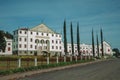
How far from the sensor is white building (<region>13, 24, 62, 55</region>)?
9438cm

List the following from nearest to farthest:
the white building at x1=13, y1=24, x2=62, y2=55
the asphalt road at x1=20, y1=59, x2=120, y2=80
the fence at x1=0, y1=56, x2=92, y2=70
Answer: the asphalt road at x1=20, y1=59, x2=120, y2=80
the fence at x1=0, y1=56, x2=92, y2=70
the white building at x1=13, y1=24, x2=62, y2=55

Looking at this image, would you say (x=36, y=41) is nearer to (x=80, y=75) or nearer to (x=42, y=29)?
(x=42, y=29)

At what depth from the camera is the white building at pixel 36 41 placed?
310 feet

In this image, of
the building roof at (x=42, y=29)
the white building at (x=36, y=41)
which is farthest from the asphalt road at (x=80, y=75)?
the building roof at (x=42, y=29)

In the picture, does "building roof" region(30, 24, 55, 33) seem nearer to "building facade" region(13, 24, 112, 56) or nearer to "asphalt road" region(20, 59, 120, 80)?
"building facade" region(13, 24, 112, 56)

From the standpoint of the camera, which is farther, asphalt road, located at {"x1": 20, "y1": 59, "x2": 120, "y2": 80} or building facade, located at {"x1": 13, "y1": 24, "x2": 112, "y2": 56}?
building facade, located at {"x1": 13, "y1": 24, "x2": 112, "y2": 56}

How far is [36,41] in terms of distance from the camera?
99188mm

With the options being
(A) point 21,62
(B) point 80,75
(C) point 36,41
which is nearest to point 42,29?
(C) point 36,41

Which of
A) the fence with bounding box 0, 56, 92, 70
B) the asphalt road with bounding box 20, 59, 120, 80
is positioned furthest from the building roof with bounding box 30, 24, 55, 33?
the asphalt road with bounding box 20, 59, 120, 80

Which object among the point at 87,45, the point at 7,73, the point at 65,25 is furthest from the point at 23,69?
the point at 87,45

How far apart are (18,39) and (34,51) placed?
9330 mm

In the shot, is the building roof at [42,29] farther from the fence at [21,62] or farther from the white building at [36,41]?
the fence at [21,62]

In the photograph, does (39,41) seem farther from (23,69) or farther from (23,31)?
(23,69)

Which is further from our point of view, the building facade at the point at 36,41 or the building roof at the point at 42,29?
the building roof at the point at 42,29
